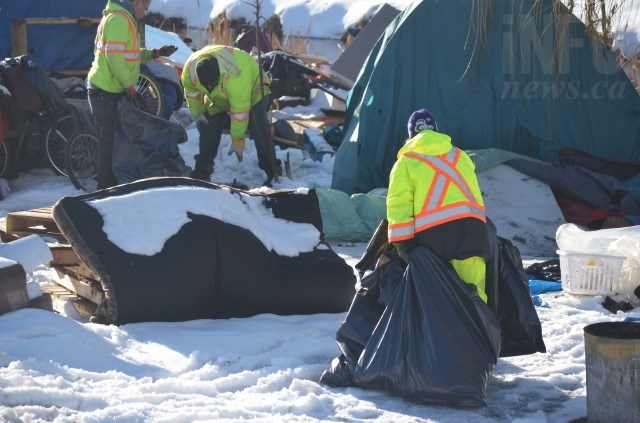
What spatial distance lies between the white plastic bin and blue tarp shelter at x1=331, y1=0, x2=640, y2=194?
3.89 metres

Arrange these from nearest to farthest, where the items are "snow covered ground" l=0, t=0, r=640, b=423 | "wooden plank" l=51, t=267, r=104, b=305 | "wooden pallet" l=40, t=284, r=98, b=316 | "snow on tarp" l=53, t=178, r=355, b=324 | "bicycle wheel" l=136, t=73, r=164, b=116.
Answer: "snow covered ground" l=0, t=0, r=640, b=423
"snow on tarp" l=53, t=178, r=355, b=324
"wooden plank" l=51, t=267, r=104, b=305
"wooden pallet" l=40, t=284, r=98, b=316
"bicycle wheel" l=136, t=73, r=164, b=116

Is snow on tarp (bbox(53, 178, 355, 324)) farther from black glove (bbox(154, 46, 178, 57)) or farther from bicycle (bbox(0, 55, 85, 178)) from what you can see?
bicycle (bbox(0, 55, 85, 178))

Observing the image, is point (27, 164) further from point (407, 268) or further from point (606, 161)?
point (407, 268)

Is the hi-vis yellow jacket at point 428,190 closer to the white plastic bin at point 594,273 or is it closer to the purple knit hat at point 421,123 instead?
the purple knit hat at point 421,123

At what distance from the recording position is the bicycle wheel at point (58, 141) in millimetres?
11830

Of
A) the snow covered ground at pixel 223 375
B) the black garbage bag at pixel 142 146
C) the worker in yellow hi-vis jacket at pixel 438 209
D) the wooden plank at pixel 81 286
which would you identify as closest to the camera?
the snow covered ground at pixel 223 375

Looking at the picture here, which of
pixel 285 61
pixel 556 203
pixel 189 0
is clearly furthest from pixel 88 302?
pixel 189 0

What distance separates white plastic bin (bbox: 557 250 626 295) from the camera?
753cm

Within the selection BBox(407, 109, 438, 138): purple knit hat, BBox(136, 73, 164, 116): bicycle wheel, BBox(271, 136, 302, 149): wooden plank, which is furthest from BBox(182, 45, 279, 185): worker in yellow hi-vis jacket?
BBox(407, 109, 438, 138): purple knit hat

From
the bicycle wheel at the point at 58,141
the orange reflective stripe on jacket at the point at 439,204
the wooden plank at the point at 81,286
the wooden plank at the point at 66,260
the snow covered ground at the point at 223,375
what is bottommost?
the snow covered ground at the point at 223,375

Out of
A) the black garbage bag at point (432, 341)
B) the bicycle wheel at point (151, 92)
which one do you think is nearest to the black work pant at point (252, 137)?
the bicycle wheel at point (151, 92)

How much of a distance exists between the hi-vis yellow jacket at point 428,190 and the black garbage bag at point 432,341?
0.57ft

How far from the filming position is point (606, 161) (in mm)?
11078

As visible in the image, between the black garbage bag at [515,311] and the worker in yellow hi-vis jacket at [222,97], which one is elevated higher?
the worker in yellow hi-vis jacket at [222,97]
